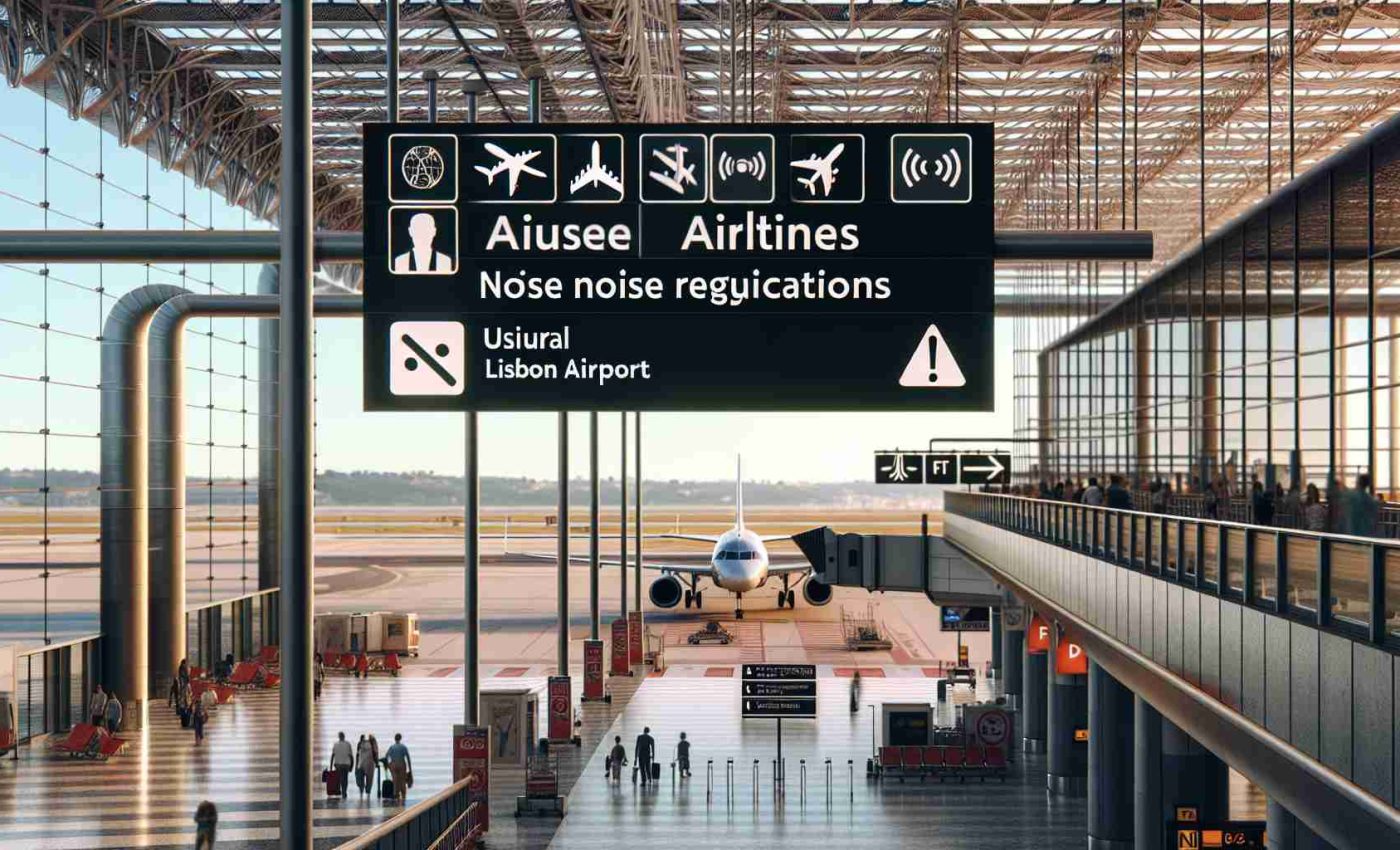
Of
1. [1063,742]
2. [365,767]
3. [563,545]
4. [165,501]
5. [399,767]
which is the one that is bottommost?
[365,767]

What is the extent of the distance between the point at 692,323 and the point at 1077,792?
2429 cm

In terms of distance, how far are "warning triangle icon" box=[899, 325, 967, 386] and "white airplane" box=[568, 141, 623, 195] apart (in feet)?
8.49

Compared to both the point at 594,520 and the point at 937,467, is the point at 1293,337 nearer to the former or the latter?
the point at 937,467

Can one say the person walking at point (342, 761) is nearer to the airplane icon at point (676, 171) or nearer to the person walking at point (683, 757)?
the person walking at point (683, 757)


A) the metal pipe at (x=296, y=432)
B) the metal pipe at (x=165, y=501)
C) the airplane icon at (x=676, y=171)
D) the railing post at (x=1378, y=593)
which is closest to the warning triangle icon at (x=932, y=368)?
the airplane icon at (x=676, y=171)

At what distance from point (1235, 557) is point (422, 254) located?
7.67 meters

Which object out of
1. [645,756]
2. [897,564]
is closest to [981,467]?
[897,564]

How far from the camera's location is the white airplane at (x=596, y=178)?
35.3ft

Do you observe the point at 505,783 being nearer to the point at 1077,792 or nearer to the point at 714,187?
the point at 1077,792

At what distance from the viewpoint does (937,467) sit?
43.8 metres

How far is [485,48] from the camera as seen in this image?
39.4 m

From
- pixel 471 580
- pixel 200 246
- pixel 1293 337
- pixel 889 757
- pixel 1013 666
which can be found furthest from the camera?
pixel 1013 666

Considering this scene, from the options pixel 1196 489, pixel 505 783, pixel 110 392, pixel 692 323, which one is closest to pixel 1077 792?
pixel 1196 489

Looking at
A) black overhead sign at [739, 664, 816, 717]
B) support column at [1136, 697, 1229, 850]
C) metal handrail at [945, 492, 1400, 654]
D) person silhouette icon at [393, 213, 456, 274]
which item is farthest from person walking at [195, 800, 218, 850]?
support column at [1136, 697, 1229, 850]
